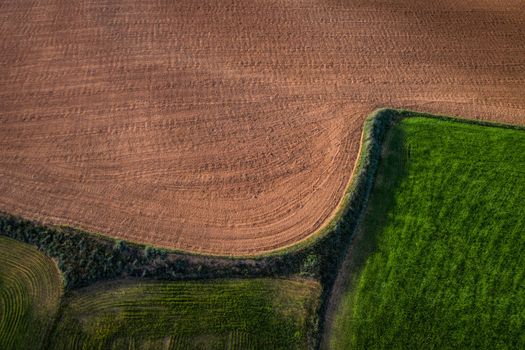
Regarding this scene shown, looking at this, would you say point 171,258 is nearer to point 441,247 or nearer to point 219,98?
point 219,98

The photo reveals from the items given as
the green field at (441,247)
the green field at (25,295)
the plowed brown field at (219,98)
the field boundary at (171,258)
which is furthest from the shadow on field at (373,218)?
the green field at (25,295)

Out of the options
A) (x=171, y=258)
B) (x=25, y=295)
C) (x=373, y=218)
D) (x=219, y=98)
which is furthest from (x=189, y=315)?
(x=219, y=98)

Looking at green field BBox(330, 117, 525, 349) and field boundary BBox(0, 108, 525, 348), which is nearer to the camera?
green field BBox(330, 117, 525, 349)

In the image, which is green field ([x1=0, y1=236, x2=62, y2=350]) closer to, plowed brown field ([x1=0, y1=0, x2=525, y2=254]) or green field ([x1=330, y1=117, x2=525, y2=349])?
plowed brown field ([x1=0, y1=0, x2=525, y2=254])

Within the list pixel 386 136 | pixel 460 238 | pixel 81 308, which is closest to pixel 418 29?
pixel 386 136

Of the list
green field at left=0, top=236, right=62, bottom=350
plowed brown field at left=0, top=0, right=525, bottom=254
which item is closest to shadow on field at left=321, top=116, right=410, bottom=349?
plowed brown field at left=0, top=0, right=525, bottom=254
